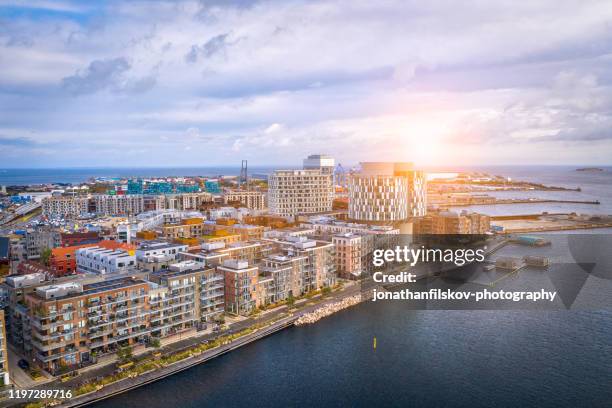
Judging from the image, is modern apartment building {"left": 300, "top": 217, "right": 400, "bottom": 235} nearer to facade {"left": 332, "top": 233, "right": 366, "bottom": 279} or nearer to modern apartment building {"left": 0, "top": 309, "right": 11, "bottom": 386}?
facade {"left": 332, "top": 233, "right": 366, "bottom": 279}

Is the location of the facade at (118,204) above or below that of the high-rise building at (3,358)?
above

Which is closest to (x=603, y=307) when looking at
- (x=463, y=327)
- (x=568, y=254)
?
(x=463, y=327)

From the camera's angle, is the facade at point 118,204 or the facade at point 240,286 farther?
the facade at point 118,204

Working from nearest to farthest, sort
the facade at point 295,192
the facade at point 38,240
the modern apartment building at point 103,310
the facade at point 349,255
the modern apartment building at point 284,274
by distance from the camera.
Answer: the modern apartment building at point 103,310 → the modern apartment building at point 284,274 → the facade at point 349,255 → the facade at point 38,240 → the facade at point 295,192

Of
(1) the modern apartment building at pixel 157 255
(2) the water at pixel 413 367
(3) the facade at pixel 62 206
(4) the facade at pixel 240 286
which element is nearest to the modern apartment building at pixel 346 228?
(2) the water at pixel 413 367

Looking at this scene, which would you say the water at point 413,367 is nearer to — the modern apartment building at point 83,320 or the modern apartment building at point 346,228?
the modern apartment building at point 83,320

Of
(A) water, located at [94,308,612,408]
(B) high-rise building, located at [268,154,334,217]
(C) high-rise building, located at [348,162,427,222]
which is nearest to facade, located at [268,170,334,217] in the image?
(B) high-rise building, located at [268,154,334,217]

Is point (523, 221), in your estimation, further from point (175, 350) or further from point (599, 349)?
point (175, 350)
